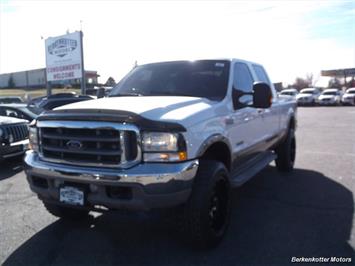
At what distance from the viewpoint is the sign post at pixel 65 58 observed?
22.6m

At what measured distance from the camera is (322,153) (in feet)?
30.7

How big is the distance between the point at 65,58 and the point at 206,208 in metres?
21.6

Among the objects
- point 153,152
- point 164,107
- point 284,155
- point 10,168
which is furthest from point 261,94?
point 10,168

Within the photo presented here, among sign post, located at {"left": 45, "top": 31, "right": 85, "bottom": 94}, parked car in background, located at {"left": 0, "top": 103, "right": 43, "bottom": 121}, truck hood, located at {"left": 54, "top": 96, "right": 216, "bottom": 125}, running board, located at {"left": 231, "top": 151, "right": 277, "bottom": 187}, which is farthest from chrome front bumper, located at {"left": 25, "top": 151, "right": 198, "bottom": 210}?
sign post, located at {"left": 45, "top": 31, "right": 85, "bottom": 94}

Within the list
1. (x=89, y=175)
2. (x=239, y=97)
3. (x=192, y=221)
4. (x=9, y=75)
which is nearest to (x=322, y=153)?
(x=239, y=97)

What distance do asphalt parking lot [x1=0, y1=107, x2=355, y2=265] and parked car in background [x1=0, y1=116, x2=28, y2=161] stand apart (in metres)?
1.55

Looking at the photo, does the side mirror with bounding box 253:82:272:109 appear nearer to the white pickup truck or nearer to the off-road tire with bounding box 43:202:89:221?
the white pickup truck

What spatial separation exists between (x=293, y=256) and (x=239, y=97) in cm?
199

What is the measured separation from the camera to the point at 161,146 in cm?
333

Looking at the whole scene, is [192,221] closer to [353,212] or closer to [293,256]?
[293,256]

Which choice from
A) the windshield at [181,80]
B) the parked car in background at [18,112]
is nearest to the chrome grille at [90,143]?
the windshield at [181,80]

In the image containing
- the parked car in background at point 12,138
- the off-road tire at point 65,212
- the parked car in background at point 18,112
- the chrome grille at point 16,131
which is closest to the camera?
the off-road tire at point 65,212

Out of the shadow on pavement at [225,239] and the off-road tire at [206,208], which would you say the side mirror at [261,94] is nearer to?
the off-road tire at [206,208]

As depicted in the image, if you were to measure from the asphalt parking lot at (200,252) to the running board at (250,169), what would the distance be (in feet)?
1.61
